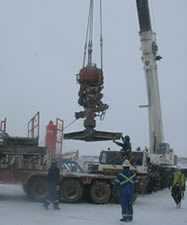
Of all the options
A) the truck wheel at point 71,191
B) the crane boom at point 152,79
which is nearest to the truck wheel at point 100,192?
the truck wheel at point 71,191

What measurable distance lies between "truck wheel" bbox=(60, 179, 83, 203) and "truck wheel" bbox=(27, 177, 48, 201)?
640 mm

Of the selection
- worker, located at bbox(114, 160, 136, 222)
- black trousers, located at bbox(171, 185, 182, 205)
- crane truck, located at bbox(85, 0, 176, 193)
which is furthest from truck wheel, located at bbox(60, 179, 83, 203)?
crane truck, located at bbox(85, 0, 176, 193)

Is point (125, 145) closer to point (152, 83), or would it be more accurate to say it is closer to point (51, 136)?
point (51, 136)

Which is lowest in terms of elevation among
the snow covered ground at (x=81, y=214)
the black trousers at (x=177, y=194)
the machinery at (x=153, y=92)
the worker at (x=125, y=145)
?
the snow covered ground at (x=81, y=214)

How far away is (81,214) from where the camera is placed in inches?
586

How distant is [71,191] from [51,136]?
244 cm

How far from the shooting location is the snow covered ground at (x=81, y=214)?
43.4 ft

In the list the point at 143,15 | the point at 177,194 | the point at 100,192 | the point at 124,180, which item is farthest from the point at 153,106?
the point at 124,180

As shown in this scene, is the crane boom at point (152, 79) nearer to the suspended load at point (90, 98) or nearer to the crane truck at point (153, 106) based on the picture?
the crane truck at point (153, 106)

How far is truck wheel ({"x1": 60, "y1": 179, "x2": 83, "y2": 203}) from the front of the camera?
723 inches

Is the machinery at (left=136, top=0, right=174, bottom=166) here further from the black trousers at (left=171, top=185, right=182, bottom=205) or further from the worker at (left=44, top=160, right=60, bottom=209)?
the worker at (left=44, top=160, right=60, bottom=209)

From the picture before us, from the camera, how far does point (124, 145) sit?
64.4 ft

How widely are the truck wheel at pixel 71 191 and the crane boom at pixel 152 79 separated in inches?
355

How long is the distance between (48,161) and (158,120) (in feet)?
30.5
